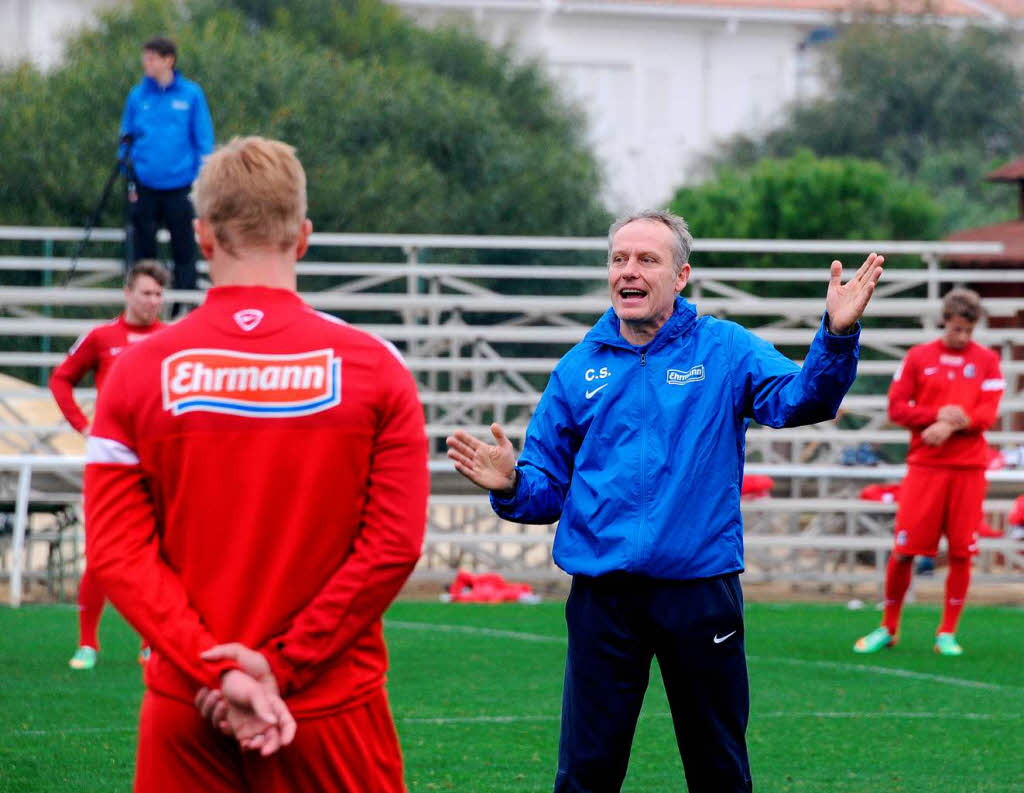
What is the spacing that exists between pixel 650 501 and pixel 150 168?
445 inches

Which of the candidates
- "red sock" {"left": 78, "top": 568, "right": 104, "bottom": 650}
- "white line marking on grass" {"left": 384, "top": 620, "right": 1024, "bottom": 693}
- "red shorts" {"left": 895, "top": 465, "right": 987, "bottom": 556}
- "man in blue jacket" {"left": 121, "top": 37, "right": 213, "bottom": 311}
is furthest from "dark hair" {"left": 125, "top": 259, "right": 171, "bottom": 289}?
"man in blue jacket" {"left": 121, "top": 37, "right": 213, "bottom": 311}

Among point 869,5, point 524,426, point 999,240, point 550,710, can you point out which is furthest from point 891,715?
point 869,5

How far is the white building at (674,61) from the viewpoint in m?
40.8

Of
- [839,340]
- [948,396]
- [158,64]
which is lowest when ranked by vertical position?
[948,396]

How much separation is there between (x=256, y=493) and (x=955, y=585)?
7.77m

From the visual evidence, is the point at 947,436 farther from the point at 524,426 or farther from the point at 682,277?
the point at 524,426

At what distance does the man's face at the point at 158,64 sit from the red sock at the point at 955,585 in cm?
777

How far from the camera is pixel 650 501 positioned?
4348 millimetres

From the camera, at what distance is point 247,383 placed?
3.12m

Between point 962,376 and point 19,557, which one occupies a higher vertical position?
point 962,376

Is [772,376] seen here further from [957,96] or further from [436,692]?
[957,96]

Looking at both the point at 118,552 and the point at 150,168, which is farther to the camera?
the point at 150,168

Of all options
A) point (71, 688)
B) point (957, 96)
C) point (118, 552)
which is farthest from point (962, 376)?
point (957, 96)

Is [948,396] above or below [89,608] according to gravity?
above
